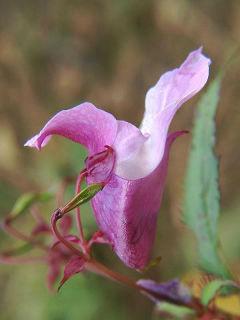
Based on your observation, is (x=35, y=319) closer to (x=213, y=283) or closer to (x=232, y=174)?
(x=232, y=174)

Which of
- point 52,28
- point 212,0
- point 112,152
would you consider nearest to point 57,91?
point 52,28

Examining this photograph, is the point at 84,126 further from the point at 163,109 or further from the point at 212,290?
the point at 212,290

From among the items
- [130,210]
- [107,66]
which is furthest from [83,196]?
[107,66]

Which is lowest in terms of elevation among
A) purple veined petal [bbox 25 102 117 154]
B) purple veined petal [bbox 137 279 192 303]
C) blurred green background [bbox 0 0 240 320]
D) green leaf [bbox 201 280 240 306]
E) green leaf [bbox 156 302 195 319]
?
blurred green background [bbox 0 0 240 320]

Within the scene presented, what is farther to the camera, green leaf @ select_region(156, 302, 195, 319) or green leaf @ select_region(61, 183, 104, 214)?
green leaf @ select_region(156, 302, 195, 319)

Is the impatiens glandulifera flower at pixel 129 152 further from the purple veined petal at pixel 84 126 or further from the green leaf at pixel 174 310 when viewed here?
the green leaf at pixel 174 310

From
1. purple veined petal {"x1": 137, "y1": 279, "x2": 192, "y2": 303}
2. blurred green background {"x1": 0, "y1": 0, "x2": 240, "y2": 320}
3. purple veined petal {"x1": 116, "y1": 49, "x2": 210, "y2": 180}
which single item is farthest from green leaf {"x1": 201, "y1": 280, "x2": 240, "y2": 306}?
blurred green background {"x1": 0, "y1": 0, "x2": 240, "y2": 320}

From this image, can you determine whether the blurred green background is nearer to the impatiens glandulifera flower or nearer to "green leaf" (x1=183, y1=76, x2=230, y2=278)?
"green leaf" (x1=183, y1=76, x2=230, y2=278)

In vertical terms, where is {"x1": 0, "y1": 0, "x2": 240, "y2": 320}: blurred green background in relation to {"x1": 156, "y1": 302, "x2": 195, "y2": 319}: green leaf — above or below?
below
